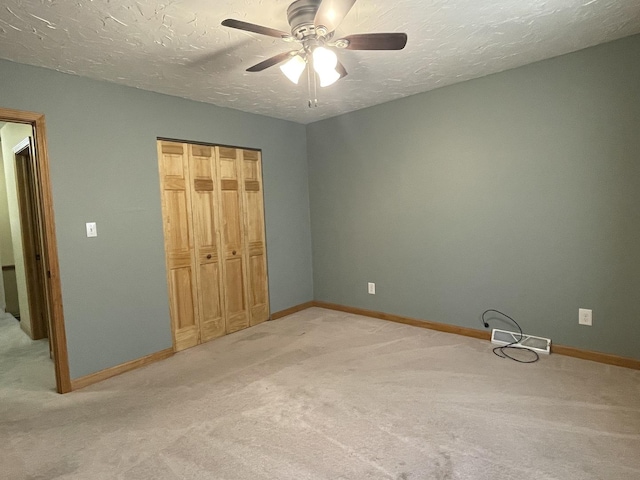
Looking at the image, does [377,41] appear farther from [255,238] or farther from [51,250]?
[255,238]

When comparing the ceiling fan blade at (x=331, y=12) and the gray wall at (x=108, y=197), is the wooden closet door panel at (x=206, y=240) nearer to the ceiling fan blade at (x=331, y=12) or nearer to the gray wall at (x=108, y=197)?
the gray wall at (x=108, y=197)

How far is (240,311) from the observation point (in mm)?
3986

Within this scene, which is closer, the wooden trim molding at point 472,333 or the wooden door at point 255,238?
the wooden trim molding at point 472,333

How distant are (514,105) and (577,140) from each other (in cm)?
57

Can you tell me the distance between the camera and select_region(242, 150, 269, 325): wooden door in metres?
4.04

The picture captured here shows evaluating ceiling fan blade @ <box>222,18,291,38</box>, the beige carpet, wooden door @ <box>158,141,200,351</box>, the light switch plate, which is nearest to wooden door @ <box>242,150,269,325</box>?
wooden door @ <box>158,141,200,351</box>

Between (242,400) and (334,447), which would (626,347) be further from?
(242,400)

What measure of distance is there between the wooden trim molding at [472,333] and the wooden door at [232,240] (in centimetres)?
112

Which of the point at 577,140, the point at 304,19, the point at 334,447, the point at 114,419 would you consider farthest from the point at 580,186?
the point at 114,419

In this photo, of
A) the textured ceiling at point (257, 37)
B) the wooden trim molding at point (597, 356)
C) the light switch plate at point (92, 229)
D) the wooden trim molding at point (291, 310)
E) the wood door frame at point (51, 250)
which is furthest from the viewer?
the wooden trim molding at point (291, 310)

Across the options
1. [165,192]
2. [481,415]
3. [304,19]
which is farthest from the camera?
[165,192]

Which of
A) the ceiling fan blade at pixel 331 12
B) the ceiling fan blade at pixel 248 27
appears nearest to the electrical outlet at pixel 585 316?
the ceiling fan blade at pixel 331 12

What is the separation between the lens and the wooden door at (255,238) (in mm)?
4039

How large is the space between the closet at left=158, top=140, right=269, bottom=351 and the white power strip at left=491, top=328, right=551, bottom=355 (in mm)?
2431
